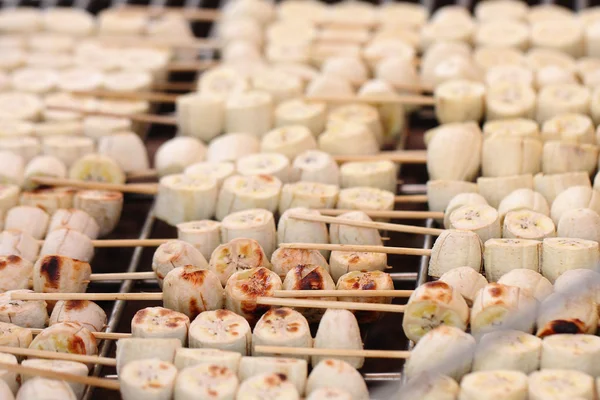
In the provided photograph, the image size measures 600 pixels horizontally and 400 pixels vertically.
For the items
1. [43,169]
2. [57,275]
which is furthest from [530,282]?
[43,169]

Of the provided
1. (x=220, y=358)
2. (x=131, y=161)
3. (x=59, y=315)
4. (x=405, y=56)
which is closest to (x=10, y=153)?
(x=131, y=161)

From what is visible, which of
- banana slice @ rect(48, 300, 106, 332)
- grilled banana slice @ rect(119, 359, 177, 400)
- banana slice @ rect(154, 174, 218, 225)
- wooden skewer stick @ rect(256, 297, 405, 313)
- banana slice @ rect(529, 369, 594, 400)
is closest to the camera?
banana slice @ rect(529, 369, 594, 400)

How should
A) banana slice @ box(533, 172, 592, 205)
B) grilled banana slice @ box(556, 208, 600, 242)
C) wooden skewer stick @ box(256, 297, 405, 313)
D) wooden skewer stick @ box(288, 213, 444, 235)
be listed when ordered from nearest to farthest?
wooden skewer stick @ box(256, 297, 405, 313) → grilled banana slice @ box(556, 208, 600, 242) → wooden skewer stick @ box(288, 213, 444, 235) → banana slice @ box(533, 172, 592, 205)

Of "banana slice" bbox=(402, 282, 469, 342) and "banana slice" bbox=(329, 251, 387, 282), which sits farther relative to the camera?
"banana slice" bbox=(329, 251, 387, 282)

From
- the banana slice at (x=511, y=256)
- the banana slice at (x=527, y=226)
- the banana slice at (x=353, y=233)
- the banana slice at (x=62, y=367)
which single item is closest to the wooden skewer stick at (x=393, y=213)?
the banana slice at (x=353, y=233)

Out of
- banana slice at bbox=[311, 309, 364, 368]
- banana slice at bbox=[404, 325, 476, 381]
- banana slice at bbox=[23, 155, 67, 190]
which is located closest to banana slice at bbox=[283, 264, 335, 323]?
banana slice at bbox=[311, 309, 364, 368]

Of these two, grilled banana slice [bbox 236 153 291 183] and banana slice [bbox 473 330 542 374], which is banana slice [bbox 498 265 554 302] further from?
grilled banana slice [bbox 236 153 291 183]
